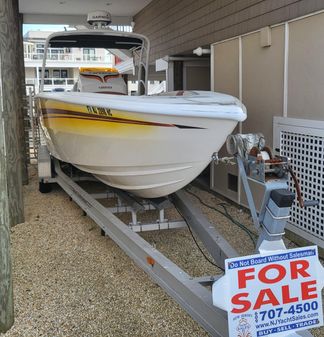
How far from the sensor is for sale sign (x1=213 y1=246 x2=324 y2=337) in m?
1.84

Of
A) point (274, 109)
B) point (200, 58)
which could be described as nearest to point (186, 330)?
point (274, 109)

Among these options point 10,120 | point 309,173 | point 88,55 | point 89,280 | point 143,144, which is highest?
point 88,55

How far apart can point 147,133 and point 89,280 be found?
1188mm

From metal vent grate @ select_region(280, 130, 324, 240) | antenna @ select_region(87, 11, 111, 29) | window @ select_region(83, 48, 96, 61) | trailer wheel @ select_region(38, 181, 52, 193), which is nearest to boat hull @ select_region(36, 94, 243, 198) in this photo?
metal vent grate @ select_region(280, 130, 324, 240)

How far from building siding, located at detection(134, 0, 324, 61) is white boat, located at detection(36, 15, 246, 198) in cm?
116

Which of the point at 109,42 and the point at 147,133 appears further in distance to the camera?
the point at 109,42

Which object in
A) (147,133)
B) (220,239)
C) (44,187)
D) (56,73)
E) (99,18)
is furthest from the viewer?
(56,73)

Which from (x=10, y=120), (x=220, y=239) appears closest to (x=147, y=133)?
(x=220, y=239)

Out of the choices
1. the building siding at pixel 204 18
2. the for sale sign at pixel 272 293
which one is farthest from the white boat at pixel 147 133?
the for sale sign at pixel 272 293

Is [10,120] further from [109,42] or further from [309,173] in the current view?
[309,173]

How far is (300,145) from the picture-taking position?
12.8ft

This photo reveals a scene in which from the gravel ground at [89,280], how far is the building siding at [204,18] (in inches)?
82.3

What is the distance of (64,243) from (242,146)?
235cm

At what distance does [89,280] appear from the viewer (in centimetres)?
329
